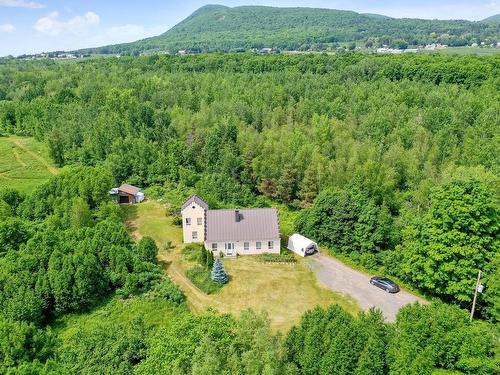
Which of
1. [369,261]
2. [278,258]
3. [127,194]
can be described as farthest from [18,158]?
[369,261]

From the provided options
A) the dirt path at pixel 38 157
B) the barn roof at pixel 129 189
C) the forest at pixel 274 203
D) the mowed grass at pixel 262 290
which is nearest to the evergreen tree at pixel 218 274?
the mowed grass at pixel 262 290

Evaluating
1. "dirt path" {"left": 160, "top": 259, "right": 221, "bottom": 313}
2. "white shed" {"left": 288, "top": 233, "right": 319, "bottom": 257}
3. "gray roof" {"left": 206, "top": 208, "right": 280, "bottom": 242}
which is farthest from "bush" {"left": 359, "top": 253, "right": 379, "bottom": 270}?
"dirt path" {"left": 160, "top": 259, "right": 221, "bottom": 313}

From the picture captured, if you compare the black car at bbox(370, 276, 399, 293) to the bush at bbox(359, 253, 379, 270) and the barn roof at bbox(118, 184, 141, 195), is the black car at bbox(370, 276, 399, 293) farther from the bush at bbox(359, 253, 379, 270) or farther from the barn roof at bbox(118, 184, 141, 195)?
the barn roof at bbox(118, 184, 141, 195)

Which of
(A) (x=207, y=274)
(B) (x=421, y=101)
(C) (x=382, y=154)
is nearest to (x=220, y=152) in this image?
(C) (x=382, y=154)

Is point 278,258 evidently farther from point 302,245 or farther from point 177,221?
point 177,221

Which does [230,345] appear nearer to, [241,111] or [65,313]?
[65,313]
